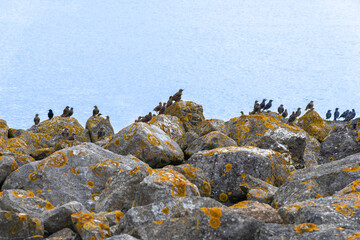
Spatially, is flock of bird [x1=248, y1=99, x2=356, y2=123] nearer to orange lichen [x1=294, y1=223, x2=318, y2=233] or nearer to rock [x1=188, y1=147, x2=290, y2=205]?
rock [x1=188, y1=147, x2=290, y2=205]

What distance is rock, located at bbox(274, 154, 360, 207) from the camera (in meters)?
8.99

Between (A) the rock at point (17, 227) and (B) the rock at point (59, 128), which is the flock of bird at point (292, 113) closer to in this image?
(B) the rock at point (59, 128)

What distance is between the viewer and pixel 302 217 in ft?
21.4

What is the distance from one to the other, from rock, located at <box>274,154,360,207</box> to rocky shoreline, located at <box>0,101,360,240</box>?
0.09 ft

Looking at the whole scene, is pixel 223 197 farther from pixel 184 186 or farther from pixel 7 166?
pixel 7 166

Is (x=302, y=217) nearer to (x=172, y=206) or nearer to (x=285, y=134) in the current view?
(x=172, y=206)

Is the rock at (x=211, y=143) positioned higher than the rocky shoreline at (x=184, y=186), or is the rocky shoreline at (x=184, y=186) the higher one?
the rock at (x=211, y=143)

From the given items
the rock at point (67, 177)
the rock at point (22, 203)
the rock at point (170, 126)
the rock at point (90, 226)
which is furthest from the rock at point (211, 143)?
the rock at point (90, 226)

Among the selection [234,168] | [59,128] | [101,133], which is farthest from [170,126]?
[234,168]

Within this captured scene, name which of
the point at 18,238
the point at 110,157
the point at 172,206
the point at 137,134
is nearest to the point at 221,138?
the point at 137,134

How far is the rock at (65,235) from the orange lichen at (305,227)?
3.75 meters

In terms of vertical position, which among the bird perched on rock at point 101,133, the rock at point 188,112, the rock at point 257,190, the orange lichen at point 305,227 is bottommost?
the orange lichen at point 305,227

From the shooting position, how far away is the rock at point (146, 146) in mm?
14094

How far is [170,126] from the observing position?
64.2ft
